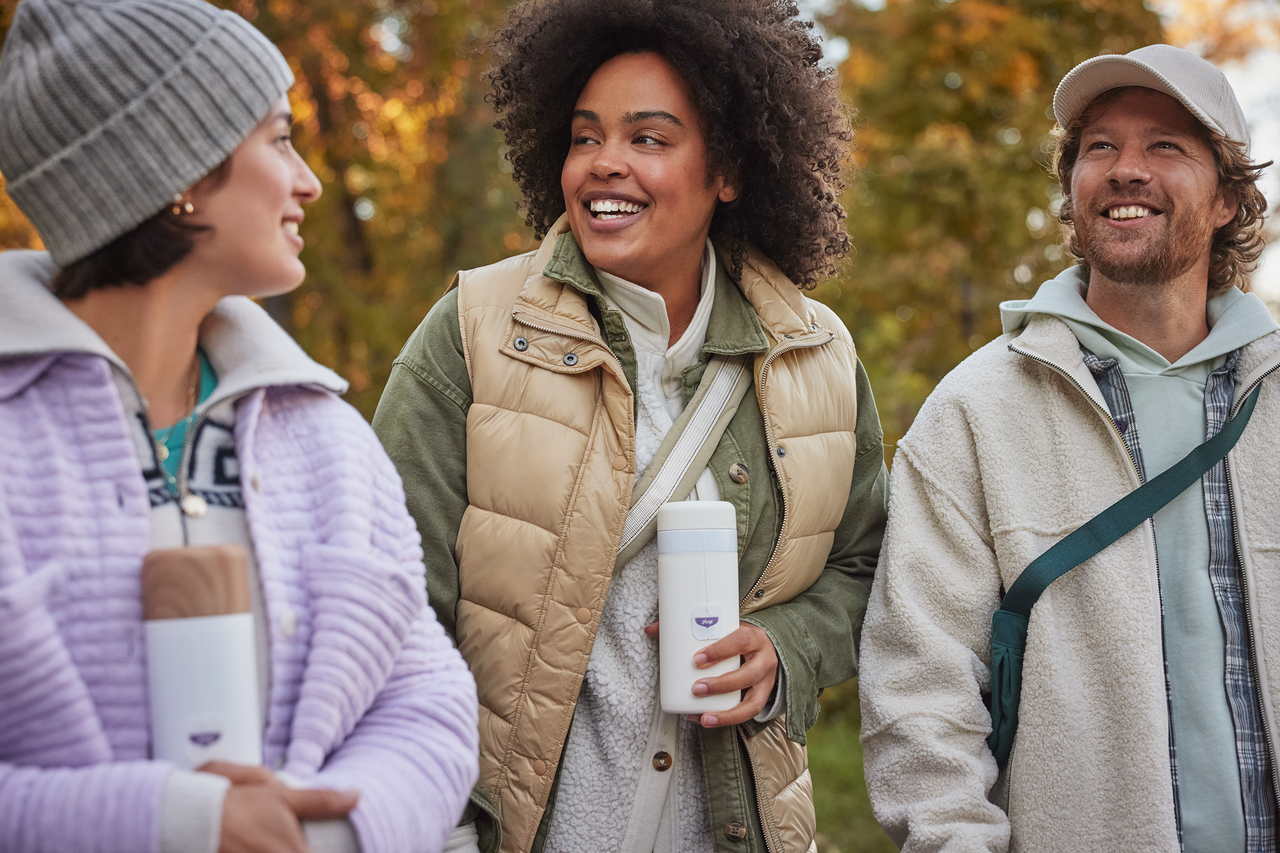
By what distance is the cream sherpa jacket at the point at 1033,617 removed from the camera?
2359mm

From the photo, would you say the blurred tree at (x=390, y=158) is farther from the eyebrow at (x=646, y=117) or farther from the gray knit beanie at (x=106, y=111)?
the gray knit beanie at (x=106, y=111)

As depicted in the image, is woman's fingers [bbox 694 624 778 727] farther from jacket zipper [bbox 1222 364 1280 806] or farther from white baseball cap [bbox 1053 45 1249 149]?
white baseball cap [bbox 1053 45 1249 149]

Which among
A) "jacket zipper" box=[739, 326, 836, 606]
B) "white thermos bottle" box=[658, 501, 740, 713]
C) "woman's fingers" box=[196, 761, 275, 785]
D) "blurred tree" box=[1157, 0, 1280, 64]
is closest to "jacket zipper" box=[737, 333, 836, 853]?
"jacket zipper" box=[739, 326, 836, 606]

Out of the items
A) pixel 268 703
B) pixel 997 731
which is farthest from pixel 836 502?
pixel 268 703

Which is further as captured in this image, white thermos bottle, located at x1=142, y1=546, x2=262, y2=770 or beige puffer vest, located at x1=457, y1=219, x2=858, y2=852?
beige puffer vest, located at x1=457, y1=219, x2=858, y2=852

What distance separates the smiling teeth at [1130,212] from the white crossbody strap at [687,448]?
95 cm

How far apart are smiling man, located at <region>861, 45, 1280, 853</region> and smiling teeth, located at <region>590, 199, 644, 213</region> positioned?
856mm

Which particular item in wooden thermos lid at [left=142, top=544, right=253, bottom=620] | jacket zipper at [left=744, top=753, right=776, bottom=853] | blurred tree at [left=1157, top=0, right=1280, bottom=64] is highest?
blurred tree at [left=1157, top=0, right=1280, bottom=64]

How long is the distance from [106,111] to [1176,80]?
89.0 inches

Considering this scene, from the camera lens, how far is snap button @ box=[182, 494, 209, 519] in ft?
5.39

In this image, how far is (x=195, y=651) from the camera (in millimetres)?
1460

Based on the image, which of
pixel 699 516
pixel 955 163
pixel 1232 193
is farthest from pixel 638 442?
pixel 955 163

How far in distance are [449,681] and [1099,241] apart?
6.04ft

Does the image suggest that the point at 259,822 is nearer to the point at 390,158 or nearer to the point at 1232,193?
the point at 1232,193
